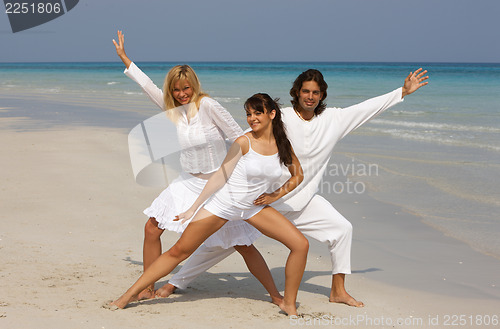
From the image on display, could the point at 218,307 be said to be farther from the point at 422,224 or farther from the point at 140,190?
the point at 140,190

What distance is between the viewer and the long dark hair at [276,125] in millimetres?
4082

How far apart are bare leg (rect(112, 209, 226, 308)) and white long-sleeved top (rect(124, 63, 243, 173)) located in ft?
1.64

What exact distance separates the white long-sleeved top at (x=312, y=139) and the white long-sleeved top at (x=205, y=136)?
435mm

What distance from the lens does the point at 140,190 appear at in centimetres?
774

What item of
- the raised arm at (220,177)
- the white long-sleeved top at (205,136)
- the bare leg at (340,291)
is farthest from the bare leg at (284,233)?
the white long-sleeved top at (205,136)

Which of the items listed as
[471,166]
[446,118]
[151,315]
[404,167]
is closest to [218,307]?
[151,315]

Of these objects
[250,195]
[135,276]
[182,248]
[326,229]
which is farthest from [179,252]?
[326,229]

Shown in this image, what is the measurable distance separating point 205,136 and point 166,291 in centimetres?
125

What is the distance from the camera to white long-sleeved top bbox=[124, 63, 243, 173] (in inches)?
174

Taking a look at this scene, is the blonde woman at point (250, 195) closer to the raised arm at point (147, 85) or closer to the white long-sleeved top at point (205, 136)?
the white long-sleeved top at point (205, 136)

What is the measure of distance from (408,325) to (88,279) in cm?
249

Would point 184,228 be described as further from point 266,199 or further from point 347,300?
point 347,300

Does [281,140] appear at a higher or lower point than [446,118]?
higher

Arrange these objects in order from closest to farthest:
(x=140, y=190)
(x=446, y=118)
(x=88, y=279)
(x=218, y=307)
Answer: (x=218, y=307)
(x=88, y=279)
(x=140, y=190)
(x=446, y=118)
